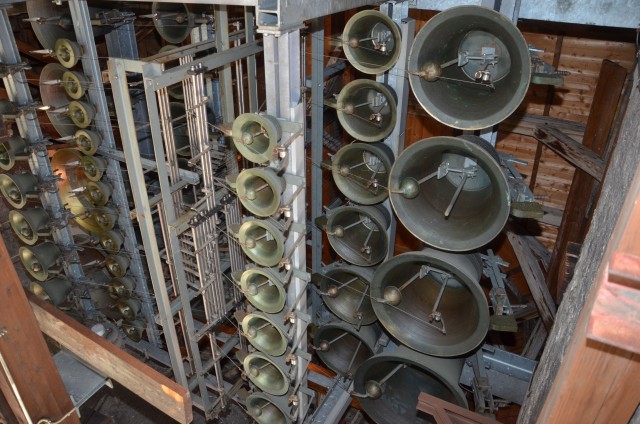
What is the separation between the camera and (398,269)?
324 centimetres

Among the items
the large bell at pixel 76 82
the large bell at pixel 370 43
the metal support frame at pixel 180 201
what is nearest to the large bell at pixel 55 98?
the large bell at pixel 76 82

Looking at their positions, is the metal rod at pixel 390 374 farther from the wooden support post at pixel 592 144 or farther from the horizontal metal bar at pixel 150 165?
the horizontal metal bar at pixel 150 165

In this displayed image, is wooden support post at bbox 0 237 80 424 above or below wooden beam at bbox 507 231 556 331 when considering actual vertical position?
above

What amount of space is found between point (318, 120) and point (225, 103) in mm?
843

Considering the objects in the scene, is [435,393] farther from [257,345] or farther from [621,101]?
[621,101]

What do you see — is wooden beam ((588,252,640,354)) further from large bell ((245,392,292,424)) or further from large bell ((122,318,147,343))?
large bell ((122,318,147,343))

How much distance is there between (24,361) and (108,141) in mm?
3171

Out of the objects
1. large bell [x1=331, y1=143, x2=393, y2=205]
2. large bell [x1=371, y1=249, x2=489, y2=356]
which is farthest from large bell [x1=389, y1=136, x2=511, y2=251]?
large bell [x1=331, y1=143, x2=393, y2=205]

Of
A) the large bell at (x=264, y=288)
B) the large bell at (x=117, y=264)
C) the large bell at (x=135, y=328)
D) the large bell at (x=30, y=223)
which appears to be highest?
the large bell at (x=264, y=288)

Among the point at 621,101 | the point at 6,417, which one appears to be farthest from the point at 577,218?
the point at 6,417

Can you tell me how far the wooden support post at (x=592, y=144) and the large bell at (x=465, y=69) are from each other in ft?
7.26

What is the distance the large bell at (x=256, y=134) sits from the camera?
2.57 metres

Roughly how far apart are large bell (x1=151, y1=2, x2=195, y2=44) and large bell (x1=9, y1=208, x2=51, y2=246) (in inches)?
79.4

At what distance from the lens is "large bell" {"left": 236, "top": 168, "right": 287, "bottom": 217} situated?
2678mm
